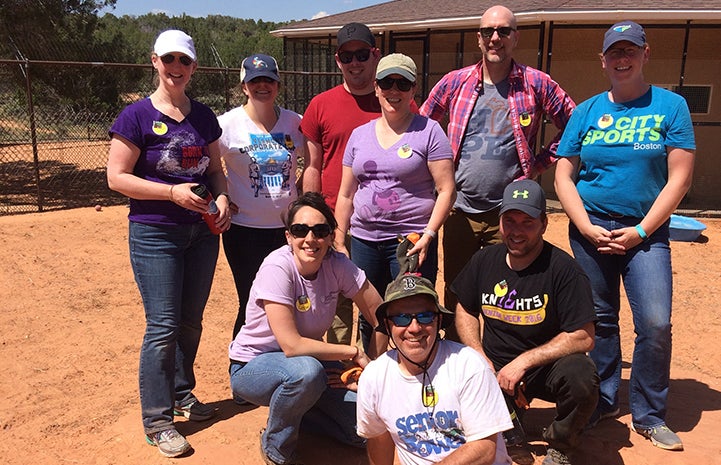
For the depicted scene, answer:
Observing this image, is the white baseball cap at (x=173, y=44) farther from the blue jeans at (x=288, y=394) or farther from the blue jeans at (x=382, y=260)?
the blue jeans at (x=288, y=394)

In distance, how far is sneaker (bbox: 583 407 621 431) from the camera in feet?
11.6

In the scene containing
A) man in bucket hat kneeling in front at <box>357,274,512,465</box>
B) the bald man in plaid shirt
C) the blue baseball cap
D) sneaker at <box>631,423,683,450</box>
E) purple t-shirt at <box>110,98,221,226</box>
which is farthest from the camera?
the bald man in plaid shirt

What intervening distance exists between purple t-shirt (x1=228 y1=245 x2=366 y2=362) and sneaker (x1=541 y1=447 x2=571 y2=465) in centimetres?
128

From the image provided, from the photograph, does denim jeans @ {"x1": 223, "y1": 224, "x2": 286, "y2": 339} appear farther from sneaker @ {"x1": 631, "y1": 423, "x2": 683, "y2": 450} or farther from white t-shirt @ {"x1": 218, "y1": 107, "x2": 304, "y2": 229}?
sneaker @ {"x1": 631, "y1": 423, "x2": 683, "y2": 450}

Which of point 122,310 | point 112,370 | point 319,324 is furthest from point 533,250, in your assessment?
point 122,310

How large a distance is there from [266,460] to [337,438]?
1.38ft

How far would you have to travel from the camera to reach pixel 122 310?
18.6ft

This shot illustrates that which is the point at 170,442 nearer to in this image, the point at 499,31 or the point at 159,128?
the point at 159,128

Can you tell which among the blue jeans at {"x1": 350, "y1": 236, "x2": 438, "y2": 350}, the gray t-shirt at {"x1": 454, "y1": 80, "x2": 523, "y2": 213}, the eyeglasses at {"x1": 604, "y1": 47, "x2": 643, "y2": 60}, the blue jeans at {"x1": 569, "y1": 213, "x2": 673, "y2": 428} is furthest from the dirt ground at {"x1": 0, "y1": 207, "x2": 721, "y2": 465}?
the eyeglasses at {"x1": 604, "y1": 47, "x2": 643, "y2": 60}

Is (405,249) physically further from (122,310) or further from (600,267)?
(122,310)

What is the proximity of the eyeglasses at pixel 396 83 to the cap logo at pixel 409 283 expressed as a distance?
1.19m

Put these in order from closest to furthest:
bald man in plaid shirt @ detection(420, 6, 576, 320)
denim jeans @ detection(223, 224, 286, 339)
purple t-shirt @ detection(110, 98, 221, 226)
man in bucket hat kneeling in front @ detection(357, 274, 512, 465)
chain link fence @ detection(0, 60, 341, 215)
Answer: man in bucket hat kneeling in front @ detection(357, 274, 512, 465), purple t-shirt @ detection(110, 98, 221, 226), bald man in plaid shirt @ detection(420, 6, 576, 320), denim jeans @ detection(223, 224, 286, 339), chain link fence @ detection(0, 60, 341, 215)

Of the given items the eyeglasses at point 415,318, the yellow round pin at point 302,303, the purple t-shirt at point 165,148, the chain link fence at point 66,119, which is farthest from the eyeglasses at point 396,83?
the chain link fence at point 66,119

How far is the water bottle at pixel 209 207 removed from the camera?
3162 mm
